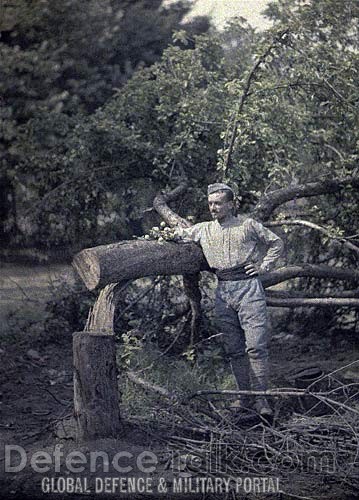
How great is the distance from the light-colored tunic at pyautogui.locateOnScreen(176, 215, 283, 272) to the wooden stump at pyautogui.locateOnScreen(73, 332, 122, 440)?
1.30 metres

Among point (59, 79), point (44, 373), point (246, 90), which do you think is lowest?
point (44, 373)

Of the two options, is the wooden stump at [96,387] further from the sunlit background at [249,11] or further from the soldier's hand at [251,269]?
the sunlit background at [249,11]

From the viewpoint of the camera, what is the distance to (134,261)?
6703 mm

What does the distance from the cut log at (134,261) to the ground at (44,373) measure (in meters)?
1.18

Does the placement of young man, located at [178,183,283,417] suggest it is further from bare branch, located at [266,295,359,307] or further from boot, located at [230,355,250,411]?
bare branch, located at [266,295,359,307]

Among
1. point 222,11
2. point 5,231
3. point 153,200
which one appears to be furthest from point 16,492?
point 222,11

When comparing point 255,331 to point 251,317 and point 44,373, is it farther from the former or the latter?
point 44,373

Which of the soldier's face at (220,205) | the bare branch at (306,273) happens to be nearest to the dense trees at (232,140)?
the bare branch at (306,273)

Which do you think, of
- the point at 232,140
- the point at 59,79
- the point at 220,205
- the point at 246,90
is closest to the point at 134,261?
the point at 220,205

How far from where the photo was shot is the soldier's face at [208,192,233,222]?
6719mm

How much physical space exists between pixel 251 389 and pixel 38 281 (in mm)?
5527

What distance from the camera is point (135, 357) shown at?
8469mm

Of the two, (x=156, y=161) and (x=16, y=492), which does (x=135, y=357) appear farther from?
(x=16, y=492)

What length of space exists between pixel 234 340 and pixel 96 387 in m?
1.46
